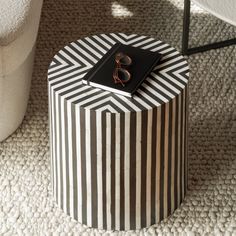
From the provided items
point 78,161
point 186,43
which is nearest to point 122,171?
point 78,161

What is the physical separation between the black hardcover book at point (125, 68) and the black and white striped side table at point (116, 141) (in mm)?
17

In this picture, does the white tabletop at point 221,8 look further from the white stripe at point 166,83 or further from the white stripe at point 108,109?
the white stripe at point 108,109

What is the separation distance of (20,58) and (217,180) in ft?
2.06

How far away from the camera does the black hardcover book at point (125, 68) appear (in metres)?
1.86

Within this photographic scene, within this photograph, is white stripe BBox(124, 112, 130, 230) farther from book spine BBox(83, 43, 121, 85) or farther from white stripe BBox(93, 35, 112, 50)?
white stripe BBox(93, 35, 112, 50)

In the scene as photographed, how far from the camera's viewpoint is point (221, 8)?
6.91ft

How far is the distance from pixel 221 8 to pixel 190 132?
0.39 meters

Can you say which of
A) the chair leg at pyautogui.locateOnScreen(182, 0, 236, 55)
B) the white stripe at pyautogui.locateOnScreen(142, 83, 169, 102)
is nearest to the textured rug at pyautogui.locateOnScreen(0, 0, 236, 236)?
the chair leg at pyautogui.locateOnScreen(182, 0, 236, 55)

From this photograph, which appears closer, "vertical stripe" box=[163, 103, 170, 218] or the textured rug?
"vertical stripe" box=[163, 103, 170, 218]

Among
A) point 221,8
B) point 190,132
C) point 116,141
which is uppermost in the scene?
point 221,8

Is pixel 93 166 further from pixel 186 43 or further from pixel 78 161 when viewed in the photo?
pixel 186 43

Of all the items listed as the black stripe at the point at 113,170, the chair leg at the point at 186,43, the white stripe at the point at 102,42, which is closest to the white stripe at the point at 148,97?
the black stripe at the point at 113,170

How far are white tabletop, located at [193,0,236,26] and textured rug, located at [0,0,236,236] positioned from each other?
1.20ft

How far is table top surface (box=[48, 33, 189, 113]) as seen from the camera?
1837 mm
